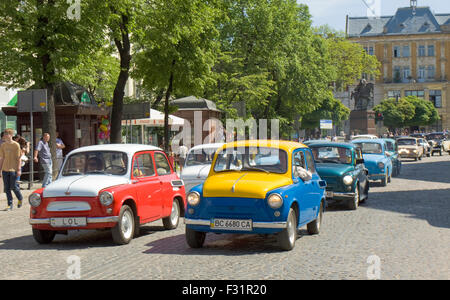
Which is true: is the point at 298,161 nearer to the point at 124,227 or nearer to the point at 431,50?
the point at 124,227

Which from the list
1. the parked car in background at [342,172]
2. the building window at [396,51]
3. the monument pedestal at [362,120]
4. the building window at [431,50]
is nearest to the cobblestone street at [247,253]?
the parked car in background at [342,172]

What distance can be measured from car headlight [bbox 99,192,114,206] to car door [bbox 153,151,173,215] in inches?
72.3

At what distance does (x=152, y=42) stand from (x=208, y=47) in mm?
3098

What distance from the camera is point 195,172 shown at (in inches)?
642

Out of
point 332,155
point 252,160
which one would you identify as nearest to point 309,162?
point 252,160

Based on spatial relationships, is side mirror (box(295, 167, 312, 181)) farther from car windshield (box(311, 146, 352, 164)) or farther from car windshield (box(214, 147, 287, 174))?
car windshield (box(311, 146, 352, 164))

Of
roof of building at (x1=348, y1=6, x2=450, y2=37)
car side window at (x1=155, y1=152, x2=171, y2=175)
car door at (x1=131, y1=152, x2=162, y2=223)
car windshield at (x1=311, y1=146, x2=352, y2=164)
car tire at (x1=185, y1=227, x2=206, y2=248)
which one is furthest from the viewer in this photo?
roof of building at (x1=348, y1=6, x2=450, y2=37)

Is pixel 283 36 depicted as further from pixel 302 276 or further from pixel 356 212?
pixel 302 276

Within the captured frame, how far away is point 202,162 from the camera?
671 inches

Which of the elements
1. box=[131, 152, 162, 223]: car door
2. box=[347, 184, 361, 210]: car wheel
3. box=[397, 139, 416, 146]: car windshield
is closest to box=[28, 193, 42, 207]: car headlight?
box=[131, 152, 162, 223]: car door

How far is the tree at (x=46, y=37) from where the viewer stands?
69.9 ft

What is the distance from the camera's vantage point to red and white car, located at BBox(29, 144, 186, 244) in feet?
34.2

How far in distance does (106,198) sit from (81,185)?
0.51 meters

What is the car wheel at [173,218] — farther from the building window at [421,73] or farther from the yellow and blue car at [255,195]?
the building window at [421,73]
